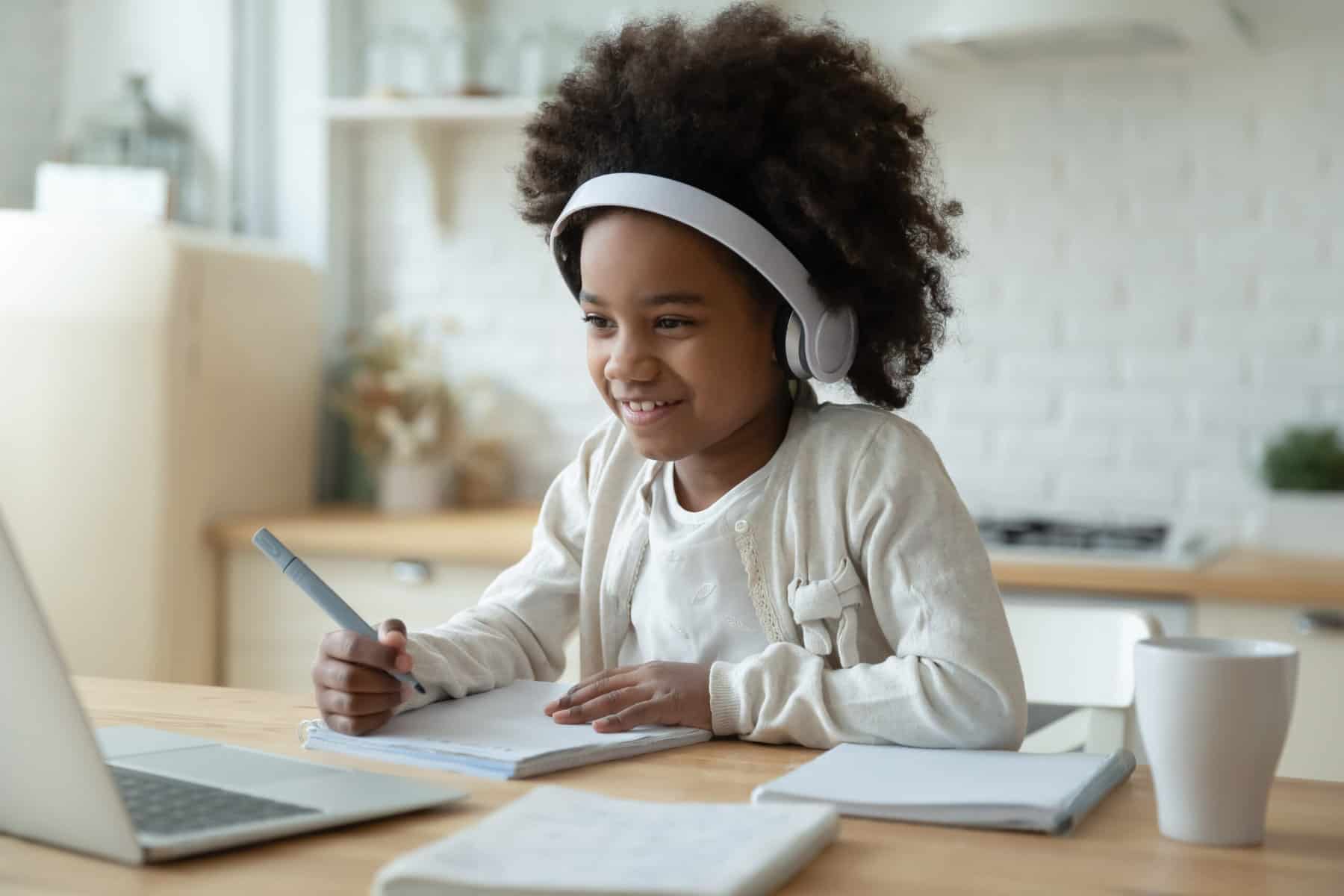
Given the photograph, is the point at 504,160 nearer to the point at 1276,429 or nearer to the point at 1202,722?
the point at 1276,429

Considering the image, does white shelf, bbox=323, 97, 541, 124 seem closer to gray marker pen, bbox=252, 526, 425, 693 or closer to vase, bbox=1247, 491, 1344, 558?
vase, bbox=1247, 491, 1344, 558

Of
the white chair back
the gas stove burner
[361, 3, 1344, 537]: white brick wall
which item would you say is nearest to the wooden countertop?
the gas stove burner

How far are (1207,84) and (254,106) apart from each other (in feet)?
6.61

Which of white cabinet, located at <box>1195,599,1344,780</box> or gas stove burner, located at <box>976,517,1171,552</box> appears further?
gas stove burner, located at <box>976,517,1171,552</box>

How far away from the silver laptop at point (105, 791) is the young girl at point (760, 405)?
218 mm

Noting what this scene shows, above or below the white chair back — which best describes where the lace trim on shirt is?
above

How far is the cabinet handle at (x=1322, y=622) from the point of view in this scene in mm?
2307

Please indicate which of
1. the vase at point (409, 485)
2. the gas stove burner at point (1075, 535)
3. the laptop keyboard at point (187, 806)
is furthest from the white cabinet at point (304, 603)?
the laptop keyboard at point (187, 806)

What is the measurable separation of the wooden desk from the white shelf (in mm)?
2191

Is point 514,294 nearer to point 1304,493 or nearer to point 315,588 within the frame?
point 1304,493

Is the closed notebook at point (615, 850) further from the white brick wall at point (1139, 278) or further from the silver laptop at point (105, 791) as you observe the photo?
the white brick wall at point (1139, 278)

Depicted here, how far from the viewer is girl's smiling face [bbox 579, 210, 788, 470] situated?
1359 millimetres

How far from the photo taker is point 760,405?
4.76 feet

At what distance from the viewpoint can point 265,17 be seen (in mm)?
3391
